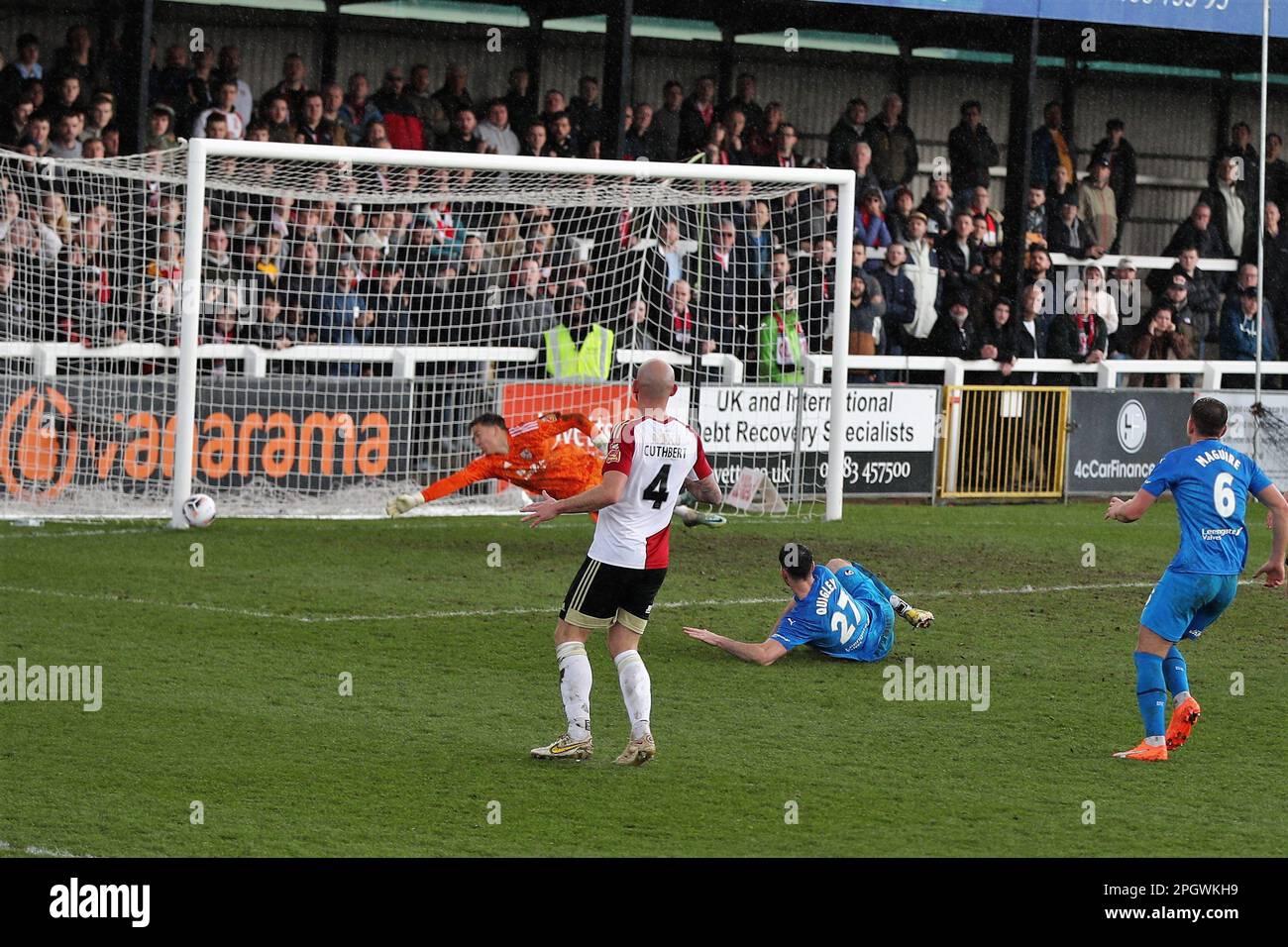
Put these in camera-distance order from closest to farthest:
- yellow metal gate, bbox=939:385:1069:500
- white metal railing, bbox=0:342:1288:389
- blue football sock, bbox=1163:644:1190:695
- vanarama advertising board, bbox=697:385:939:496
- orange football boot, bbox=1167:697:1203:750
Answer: orange football boot, bbox=1167:697:1203:750
blue football sock, bbox=1163:644:1190:695
white metal railing, bbox=0:342:1288:389
vanarama advertising board, bbox=697:385:939:496
yellow metal gate, bbox=939:385:1069:500

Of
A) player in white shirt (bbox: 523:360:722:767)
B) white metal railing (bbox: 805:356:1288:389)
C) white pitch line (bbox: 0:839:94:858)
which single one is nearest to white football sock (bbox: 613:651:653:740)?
player in white shirt (bbox: 523:360:722:767)

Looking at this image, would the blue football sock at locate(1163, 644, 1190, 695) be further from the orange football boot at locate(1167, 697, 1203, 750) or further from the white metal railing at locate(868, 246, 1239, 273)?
the white metal railing at locate(868, 246, 1239, 273)

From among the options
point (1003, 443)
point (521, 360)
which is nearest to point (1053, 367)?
point (1003, 443)

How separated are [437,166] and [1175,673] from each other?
898 centimetres

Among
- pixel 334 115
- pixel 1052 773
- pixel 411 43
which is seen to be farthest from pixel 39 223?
pixel 1052 773

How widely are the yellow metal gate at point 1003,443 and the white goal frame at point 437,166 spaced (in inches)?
81.0

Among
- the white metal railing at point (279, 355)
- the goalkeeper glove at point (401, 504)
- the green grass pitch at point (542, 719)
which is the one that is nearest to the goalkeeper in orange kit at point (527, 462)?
the goalkeeper glove at point (401, 504)

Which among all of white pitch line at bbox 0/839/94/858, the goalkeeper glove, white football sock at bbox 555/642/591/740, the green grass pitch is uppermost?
the goalkeeper glove

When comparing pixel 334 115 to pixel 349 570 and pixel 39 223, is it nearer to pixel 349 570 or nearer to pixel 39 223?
pixel 39 223

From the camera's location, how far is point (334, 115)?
18453 mm

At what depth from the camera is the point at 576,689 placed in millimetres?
8242

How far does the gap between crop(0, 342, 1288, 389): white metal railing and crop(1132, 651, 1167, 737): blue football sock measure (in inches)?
241

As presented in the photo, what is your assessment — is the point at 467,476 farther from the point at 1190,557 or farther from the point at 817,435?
the point at 817,435

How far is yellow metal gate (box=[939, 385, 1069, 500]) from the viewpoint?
19750mm
